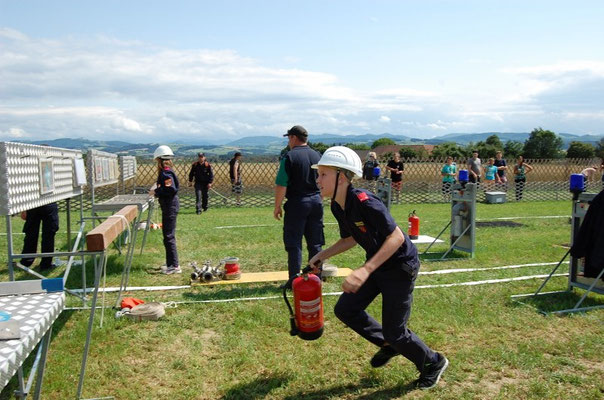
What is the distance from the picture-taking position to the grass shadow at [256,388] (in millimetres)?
3340

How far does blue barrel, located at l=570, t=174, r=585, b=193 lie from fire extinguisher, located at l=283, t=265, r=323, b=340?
3.47 meters

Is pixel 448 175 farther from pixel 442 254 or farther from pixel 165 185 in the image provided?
pixel 165 185

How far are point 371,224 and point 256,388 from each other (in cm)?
145

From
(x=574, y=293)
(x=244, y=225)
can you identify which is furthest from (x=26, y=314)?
(x=244, y=225)

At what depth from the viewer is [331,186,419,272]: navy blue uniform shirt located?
2957mm

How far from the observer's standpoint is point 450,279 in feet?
21.2

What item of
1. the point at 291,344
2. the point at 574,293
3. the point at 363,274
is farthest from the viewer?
the point at 574,293

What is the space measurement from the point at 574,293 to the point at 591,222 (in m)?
1.17

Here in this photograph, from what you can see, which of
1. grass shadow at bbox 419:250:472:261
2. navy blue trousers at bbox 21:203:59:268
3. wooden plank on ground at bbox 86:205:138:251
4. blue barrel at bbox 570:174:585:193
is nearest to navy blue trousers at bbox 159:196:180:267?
navy blue trousers at bbox 21:203:59:268

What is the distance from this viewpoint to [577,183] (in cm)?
528

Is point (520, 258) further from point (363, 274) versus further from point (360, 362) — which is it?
point (363, 274)

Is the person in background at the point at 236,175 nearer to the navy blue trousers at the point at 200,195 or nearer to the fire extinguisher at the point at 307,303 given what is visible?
the navy blue trousers at the point at 200,195

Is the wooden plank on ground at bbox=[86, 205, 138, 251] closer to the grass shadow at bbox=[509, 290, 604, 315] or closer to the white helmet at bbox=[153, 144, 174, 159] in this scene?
the white helmet at bbox=[153, 144, 174, 159]

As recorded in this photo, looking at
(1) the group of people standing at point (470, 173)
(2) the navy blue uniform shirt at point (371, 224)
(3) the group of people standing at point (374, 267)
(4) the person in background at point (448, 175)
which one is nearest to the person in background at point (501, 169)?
(1) the group of people standing at point (470, 173)
